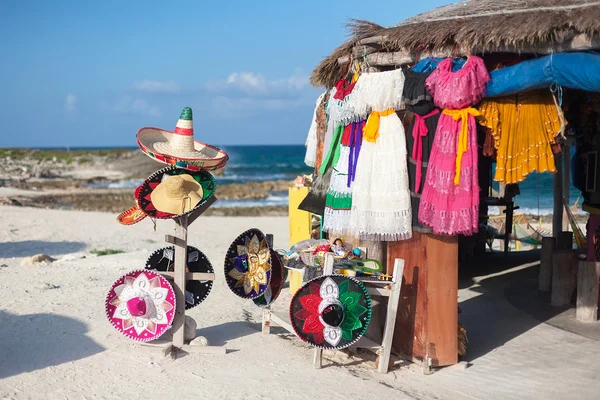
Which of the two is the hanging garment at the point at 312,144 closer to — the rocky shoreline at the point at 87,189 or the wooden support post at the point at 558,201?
the wooden support post at the point at 558,201

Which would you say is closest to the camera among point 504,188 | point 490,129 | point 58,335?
point 490,129

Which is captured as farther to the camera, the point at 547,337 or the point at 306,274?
the point at 547,337

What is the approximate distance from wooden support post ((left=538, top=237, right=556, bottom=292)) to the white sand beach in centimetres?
61

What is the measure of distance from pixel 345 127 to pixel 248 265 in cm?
161

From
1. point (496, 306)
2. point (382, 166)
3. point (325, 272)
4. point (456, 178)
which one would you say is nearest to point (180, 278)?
point (325, 272)

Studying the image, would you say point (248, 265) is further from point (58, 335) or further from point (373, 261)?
point (58, 335)

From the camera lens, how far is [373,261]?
600cm

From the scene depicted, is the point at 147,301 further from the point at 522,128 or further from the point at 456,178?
the point at 522,128

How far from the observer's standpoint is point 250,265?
6195 mm

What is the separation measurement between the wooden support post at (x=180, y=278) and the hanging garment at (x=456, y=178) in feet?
6.61

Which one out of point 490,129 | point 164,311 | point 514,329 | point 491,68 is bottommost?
point 514,329

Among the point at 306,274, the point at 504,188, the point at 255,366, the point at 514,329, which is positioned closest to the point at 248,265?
the point at 306,274

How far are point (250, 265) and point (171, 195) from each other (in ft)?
3.61

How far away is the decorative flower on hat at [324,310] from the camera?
529cm
